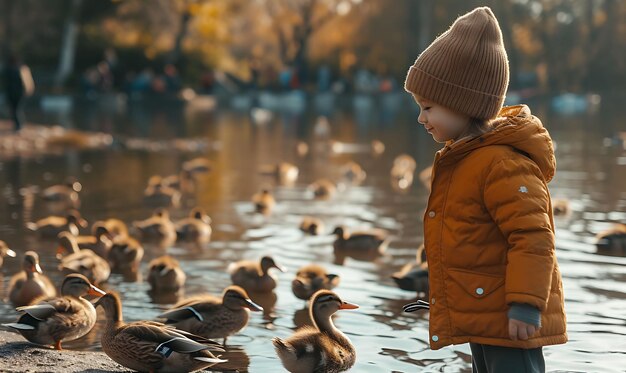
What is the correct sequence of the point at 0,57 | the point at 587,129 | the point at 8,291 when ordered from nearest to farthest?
the point at 8,291
the point at 587,129
the point at 0,57

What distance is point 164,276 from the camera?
9.43 meters

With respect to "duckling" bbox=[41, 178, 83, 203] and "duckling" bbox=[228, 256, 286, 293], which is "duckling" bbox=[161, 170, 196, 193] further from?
"duckling" bbox=[228, 256, 286, 293]

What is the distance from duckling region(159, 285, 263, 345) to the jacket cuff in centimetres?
353

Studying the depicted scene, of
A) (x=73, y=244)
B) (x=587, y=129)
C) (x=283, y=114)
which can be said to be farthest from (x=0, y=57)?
(x=73, y=244)

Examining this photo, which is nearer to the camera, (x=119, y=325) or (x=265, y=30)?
(x=119, y=325)

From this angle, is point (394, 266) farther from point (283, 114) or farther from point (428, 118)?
point (283, 114)

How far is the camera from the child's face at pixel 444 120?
4789mm

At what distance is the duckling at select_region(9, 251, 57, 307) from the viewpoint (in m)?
8.59

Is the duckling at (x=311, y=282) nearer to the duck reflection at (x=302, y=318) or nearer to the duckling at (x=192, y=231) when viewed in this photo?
the duck reflection at (x=302, y=318)

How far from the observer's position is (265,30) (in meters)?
88.6

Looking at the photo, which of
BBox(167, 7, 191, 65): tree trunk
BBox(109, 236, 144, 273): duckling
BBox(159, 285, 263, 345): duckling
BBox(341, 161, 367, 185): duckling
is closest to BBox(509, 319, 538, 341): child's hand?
BBox(159, 285, 263, 345): duckling

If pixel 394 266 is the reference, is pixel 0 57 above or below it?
above

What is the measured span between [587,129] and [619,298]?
95.4 ft

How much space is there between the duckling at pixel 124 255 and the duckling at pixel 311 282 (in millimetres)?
2096
